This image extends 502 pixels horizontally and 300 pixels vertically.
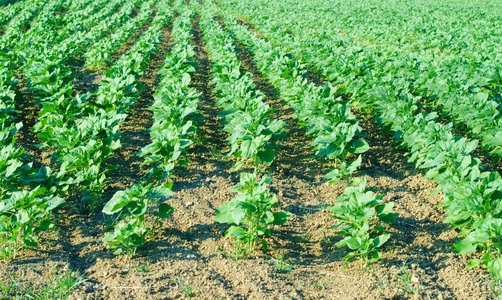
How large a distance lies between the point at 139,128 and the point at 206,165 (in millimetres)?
1862

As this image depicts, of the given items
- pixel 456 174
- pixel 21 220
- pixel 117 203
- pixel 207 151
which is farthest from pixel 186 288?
pixel 207 151

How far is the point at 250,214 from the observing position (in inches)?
116

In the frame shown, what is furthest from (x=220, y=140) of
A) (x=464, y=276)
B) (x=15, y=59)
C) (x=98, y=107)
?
(x=15, y=59)

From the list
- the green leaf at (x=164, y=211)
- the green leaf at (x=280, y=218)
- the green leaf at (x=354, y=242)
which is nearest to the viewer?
the green leaf at (x=354, y=242)

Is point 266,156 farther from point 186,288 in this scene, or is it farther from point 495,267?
point 495,267

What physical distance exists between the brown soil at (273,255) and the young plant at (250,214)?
7.6 inches

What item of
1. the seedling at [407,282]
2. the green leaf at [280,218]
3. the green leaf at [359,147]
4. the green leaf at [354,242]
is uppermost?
the green leaf at [359,147]

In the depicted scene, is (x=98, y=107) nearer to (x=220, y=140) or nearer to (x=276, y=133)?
(x=220, y=140)

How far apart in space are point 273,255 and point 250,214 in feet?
1.53

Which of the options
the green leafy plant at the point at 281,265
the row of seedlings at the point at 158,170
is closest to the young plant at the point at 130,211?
the row of seedlings at the point at 158,170

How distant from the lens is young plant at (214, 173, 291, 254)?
2848mm

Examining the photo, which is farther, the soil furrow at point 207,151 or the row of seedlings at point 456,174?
the soil furrow at point 207,151

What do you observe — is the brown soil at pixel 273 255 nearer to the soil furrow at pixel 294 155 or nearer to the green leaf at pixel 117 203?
the soil furrow at pixel 294 155

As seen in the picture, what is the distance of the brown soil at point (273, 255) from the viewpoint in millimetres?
2584
